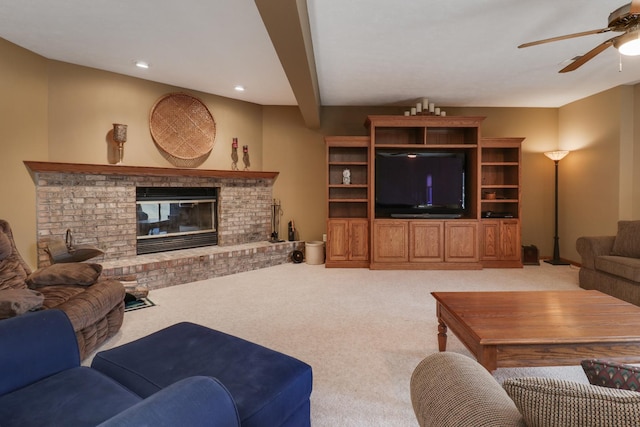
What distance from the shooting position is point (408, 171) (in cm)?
520

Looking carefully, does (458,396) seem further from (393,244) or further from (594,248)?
(393,244)

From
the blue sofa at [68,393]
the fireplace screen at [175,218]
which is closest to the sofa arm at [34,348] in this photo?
the blue sofa at [68,393]

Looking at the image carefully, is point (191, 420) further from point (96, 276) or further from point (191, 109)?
point (191, 109)

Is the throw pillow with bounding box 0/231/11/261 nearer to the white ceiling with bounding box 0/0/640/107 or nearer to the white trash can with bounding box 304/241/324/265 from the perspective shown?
the white ceiling with bounding box 0/0/640/107

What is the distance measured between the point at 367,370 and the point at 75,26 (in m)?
3.71

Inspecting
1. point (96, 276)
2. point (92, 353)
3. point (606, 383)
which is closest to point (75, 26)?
point (96, 276)

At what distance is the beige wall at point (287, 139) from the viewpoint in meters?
3.37

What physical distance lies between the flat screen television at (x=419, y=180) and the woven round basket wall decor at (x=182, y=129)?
104 inches

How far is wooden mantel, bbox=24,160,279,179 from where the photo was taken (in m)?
3.48

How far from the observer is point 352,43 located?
126 inches

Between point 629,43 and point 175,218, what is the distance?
505 cm

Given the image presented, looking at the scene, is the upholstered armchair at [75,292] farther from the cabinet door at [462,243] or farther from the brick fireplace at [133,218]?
the cabinet door at [462,243]

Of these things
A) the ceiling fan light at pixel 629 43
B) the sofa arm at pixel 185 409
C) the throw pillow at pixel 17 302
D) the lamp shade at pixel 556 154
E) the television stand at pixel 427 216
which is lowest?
the throw pillow at pixel 17 302

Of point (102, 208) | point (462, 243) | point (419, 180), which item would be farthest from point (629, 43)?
point (102, 208)
